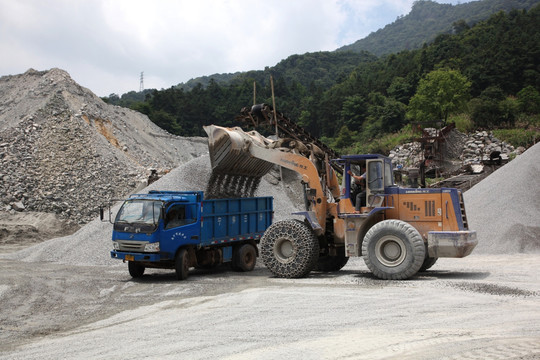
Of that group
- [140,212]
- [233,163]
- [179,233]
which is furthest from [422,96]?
[140,212]

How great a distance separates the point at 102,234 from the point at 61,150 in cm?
1750

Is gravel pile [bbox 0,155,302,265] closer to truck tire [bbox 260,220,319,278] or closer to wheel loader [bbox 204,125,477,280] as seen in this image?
wheel loader [bbox 204,125,477,280]

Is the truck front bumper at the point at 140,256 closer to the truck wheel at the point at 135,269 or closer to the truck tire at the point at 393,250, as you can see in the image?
the truck wheel at the point at 135,269

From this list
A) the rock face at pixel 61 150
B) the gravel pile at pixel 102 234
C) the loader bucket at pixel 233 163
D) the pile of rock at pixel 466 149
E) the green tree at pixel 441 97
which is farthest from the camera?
the green tree at pixel 441 97

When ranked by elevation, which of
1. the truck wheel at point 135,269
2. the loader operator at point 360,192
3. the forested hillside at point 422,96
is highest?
the forested hillside at point 422,96

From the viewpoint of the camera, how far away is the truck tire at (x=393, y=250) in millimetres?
11031

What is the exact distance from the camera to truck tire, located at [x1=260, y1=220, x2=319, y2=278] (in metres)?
12.2

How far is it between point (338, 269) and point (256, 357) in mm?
8274

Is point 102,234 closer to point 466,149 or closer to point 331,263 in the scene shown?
point 331,263

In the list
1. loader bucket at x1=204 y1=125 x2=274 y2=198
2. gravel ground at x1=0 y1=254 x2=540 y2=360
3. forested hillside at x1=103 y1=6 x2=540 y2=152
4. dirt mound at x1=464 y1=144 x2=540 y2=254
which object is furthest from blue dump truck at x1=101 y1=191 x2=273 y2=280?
forested hillside at x1=103 y1=6 x2=540 y2=152

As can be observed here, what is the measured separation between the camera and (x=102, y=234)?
1864cm

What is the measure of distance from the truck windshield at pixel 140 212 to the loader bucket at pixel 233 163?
8.17ft

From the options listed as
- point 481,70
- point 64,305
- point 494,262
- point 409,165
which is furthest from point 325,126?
point 64,305

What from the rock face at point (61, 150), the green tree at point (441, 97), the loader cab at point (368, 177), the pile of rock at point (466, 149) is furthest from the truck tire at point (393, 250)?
the green tree at point (441, 97)
